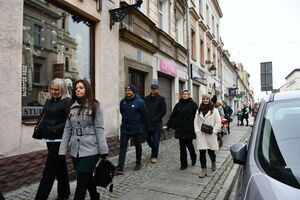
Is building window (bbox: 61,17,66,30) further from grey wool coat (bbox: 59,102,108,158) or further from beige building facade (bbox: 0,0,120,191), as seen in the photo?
grey wool coat (bbox: 59,102,108,158)

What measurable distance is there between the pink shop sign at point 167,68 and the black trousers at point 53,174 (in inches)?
310

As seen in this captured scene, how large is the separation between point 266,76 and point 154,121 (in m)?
7.09

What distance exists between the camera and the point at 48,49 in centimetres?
598

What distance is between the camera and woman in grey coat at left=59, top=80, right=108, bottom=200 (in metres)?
3.17

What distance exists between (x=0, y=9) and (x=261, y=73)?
10.1 m

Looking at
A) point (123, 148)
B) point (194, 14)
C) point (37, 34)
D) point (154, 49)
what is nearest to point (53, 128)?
point (123, 148)

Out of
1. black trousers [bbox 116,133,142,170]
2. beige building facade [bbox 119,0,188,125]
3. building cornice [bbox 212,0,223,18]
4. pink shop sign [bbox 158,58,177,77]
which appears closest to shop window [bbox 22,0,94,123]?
beige building facade [bbox 119,0,188,125]

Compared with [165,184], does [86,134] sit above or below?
above

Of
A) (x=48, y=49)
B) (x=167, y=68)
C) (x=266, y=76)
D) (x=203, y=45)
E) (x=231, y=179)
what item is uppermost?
(x=203, y=45)

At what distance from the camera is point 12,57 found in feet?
15.2

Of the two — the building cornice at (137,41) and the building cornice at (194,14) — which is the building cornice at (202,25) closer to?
the building cornice at (194,14)

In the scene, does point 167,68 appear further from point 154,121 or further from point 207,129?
point 207,129

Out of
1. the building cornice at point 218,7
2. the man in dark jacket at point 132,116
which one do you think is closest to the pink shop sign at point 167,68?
the man in dark jacket at point 132,116

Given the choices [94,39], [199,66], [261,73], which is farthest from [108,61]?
[199,66]
